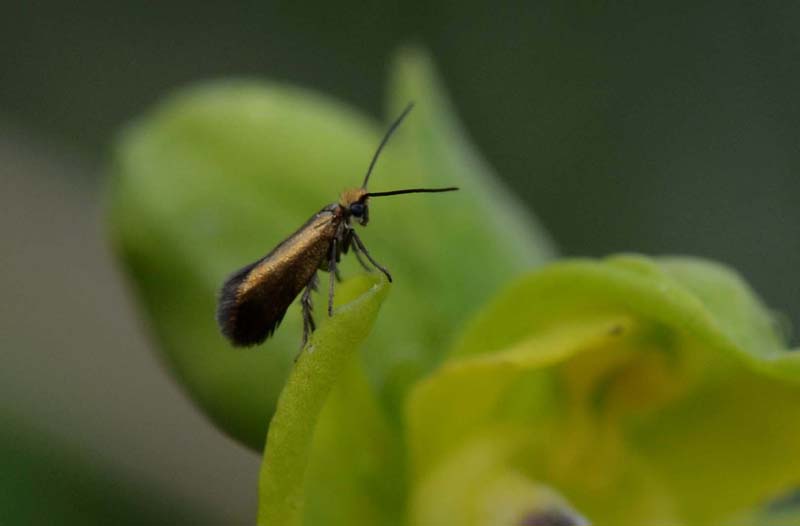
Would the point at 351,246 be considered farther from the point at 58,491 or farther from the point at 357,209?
the point at 58,491

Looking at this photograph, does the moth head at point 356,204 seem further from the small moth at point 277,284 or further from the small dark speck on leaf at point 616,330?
the small dark speck on leaf at point 616,330

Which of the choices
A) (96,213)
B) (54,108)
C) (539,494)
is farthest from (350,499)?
(54,108)

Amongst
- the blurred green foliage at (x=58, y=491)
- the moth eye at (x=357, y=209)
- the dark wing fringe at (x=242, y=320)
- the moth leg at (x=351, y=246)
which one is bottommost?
the dark wing fringe at (x=242, y=320)

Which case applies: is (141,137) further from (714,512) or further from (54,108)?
A: (54,108)

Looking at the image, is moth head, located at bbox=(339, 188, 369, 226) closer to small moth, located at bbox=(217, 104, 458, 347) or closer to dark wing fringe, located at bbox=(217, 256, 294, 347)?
small moth, located at bbox=(217, 104, 458, 347)

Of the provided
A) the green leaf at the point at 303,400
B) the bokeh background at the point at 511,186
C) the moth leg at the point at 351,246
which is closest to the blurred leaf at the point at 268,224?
the moth leg at the point at 351,246

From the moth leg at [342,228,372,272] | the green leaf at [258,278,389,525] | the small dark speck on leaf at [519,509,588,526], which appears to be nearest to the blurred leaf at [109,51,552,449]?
the moth leg at [342,228,372,272]

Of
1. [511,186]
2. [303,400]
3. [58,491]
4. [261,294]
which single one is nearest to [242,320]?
[261,294]
